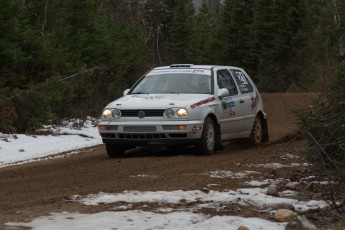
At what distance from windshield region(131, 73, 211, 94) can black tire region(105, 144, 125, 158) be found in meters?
1.21

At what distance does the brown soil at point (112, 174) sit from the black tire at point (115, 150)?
6.0 inches

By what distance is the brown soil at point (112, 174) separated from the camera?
7.48 meters

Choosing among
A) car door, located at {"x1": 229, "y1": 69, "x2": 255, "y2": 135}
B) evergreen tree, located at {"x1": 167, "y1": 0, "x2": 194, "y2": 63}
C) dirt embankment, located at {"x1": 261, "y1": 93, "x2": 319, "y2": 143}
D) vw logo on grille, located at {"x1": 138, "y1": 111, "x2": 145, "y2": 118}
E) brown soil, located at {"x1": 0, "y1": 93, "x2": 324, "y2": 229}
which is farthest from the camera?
evergreen tree, located at {"x1": 167, "y1": 0, "x2": 194, "y2": 63}

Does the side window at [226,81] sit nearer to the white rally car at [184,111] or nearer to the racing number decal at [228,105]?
the white rally car at [184,111]

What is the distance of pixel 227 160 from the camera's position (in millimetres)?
11172

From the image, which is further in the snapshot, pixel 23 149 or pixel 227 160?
pixel 23 149

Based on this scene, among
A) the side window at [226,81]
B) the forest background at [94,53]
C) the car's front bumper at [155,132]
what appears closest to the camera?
the car's front bumper at [155,132]

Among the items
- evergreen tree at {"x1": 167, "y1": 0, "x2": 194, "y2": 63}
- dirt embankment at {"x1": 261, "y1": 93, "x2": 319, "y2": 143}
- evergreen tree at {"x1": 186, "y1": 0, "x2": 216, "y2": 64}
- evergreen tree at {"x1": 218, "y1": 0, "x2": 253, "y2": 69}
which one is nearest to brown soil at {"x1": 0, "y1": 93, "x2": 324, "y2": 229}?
dirt embankment at {"x1": 261, "y1": 93, "x2": 319, "y2": 143}

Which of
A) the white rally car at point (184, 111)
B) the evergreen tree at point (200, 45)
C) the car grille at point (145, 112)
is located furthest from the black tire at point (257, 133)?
the evergreen tree at point (200, 45)

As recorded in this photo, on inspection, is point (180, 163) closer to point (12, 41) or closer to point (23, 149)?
point (23, 149)

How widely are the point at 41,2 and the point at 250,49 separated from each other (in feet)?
112

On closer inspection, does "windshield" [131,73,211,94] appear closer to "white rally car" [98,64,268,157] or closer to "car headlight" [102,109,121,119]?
"white rally car" [98,64,268,157]

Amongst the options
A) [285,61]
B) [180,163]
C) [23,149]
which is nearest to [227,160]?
[180,163]

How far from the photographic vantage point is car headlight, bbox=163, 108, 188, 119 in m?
11.5
